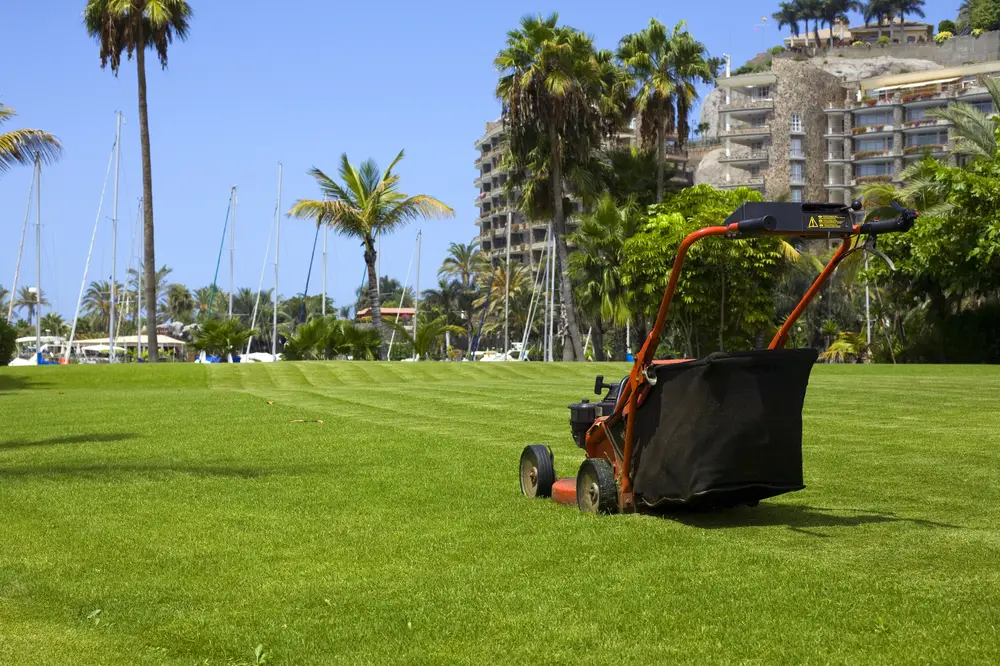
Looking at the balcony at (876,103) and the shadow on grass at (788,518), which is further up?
the balcony at (876,103)

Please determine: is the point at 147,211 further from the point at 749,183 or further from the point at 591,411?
the point at 749,183

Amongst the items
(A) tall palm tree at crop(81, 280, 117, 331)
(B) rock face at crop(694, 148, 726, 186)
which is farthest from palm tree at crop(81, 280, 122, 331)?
(B) rock face at crop(694, 148, 726, 186)

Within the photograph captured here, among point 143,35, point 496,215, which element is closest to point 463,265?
point 496,215

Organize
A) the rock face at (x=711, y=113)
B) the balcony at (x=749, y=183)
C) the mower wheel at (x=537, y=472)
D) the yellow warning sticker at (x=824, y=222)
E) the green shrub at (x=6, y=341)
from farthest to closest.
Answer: the rock face at (x=711, y=113)
the balcony at (x=749, y=183)
the green shrub at (x=6, y=341)
the mower wheel at (x=537, y=472)
the yellow warning sticker at (x=824, y=222)

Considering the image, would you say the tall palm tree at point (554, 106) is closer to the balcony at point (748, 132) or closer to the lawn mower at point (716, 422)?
the lawn mower at point (716, 422)

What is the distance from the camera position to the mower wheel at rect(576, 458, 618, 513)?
997 centimetres

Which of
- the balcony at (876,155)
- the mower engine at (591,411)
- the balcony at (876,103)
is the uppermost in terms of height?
the balcony at (876,103)

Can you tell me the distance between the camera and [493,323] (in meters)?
128

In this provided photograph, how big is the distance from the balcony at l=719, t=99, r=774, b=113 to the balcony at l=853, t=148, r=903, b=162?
1207 cm

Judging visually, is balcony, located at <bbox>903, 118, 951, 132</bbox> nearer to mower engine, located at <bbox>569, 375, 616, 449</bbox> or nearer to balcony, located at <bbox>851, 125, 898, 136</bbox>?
balcony, located at <bbox>851, 125, 898, 136</bbox>

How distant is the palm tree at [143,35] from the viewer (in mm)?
51250

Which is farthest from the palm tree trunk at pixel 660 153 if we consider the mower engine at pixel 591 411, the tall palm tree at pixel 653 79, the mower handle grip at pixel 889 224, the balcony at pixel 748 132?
the balcony at pixel 748 132

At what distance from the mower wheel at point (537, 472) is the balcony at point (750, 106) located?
124 m

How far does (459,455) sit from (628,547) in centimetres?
688
